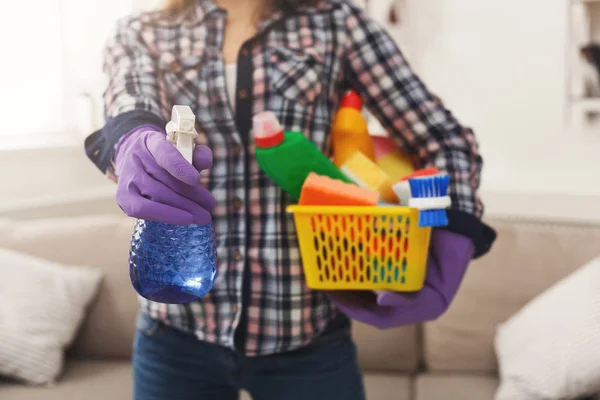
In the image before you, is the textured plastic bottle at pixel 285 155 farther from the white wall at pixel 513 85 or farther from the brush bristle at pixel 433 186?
the white wall at pixel 513 85

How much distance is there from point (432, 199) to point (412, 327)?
1.09 m

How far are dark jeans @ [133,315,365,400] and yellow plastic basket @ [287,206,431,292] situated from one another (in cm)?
11

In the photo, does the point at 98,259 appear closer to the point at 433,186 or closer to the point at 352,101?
the point at 352,101

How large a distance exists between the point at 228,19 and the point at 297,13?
88mm

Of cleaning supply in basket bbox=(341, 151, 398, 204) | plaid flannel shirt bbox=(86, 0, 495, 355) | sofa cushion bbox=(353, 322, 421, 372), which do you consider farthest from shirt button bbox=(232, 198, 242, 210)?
sofa cushion bbox=(353, 322, 421, 372)

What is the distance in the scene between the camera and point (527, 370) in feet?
4.34

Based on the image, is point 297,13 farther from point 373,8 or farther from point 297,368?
point 373,8

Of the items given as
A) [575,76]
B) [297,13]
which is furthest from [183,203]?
[575,76]

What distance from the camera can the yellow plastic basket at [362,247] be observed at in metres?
0.66

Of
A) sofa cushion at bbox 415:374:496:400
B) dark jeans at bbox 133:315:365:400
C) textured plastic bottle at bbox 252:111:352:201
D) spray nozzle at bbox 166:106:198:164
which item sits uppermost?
spray nozzle at bbox 166:106:198:164

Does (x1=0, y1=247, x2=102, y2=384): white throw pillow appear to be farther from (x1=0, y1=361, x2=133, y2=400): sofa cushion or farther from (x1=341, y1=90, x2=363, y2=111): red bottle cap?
(x1=341, y1=90, x2=363, y2=111): red bottle cap

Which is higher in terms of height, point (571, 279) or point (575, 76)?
point (575, 76)

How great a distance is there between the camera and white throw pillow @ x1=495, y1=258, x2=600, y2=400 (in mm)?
1232

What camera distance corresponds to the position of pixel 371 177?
2.31ft
